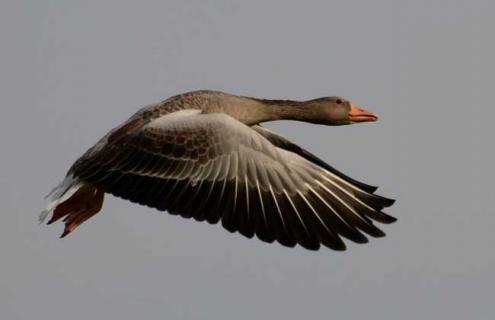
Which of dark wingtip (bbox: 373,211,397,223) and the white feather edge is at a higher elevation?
dark wingtip (bbox: 373,211,397,223)

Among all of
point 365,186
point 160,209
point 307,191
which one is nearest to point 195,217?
point 160,209

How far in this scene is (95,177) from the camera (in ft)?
56.3

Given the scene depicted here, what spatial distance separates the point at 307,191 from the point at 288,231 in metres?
0.85

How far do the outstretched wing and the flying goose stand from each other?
0.05ft

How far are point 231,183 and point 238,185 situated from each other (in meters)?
0.11

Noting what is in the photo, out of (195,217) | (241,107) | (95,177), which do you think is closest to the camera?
(195,217)

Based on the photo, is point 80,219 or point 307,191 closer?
point 307,191

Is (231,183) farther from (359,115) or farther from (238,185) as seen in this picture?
(359,115)

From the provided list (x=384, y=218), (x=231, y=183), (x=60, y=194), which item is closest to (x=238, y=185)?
(x=231, y=183)

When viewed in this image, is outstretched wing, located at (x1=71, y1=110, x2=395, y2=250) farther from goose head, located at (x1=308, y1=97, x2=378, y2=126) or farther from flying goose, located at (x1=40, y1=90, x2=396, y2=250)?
goose head, located at (x1=308, y1=97, x2=378, y2=126)

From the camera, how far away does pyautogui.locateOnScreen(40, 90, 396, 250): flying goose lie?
16.3m

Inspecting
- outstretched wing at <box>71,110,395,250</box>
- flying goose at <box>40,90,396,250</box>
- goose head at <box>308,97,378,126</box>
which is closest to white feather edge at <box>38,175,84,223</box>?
flying goose at <box>40,90,396,250</box>

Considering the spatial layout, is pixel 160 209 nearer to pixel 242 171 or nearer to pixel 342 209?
pixel 242 171

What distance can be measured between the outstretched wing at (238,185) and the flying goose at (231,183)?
0.05ft
